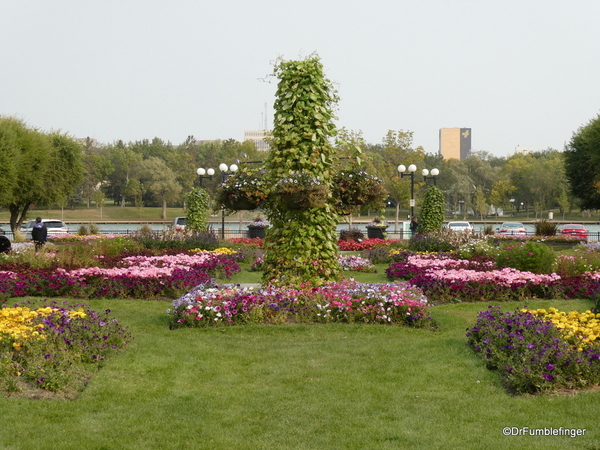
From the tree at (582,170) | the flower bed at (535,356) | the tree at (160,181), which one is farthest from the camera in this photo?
the tree at (160,181)

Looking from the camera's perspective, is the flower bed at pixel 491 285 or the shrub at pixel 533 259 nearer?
the flower bed at pixel 491 285

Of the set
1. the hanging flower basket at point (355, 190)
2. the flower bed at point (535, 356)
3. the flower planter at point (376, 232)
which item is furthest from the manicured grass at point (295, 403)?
the flower planter at point (376, 232)

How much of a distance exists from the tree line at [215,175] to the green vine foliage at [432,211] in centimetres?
302

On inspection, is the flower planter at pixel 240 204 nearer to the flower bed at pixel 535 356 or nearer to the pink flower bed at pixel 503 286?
the pink flower bed at pixel 503 286

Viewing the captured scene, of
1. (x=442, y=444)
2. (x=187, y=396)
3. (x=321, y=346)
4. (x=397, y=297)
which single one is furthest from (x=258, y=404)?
(x=397, y=297)

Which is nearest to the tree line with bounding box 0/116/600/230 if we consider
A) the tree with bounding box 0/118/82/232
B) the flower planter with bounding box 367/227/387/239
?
the tree with bounding box 0/118/82/232

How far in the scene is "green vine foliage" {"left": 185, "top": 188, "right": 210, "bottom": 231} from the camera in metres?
28.9

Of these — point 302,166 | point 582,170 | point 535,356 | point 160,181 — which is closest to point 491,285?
point 302,166

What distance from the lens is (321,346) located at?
860 centimetres

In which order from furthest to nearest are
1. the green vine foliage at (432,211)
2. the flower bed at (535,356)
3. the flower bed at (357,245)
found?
the green vine foliage at (432,211) < the flower bed at (357,245) < the flower bed at (535,356)

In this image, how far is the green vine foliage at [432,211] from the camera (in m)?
27.5

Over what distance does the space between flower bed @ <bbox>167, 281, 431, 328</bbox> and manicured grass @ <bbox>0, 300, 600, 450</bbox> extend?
3.51 ft

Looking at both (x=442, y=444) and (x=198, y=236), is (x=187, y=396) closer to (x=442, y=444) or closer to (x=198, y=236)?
(x=442, y=444)

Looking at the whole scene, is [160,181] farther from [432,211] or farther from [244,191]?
[244,191]
